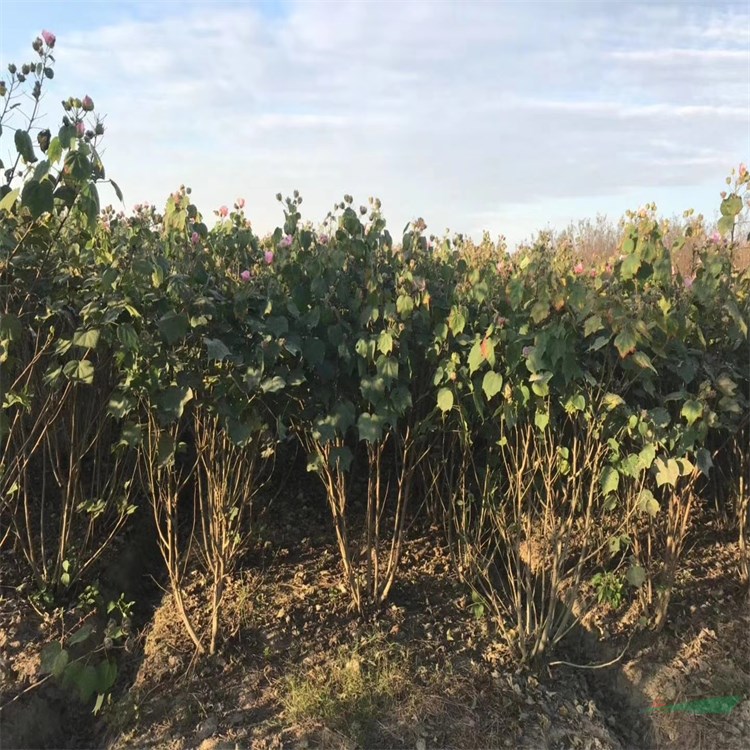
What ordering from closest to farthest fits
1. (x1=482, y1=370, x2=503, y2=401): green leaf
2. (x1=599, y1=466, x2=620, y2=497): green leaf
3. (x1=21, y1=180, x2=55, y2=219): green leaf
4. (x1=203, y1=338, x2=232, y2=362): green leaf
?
(x1=21, y1=180, x2=55, y2=219): green leaf → (x1=203, y1=338, x2=232, y2=362): green leaf → (x1=482, y1=370, x2=503, y2=401): green leaf → (x1=599, y1=466, x2=620, y2=497): green leaf

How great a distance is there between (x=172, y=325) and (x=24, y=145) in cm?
66

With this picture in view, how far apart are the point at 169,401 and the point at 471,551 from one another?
1426mm

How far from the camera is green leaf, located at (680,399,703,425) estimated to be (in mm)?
2189

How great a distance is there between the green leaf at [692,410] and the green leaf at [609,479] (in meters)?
0.32

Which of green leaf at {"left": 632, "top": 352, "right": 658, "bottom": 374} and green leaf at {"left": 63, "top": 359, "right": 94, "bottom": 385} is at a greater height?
green leaf at {"left": 63, "top": 359, "right": 94, "bottom": 385}

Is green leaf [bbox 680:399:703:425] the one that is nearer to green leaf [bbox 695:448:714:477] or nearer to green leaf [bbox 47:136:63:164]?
green leaf [bbox 695:448:714:477]

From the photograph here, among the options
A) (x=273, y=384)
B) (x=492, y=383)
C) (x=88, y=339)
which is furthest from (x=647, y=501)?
→ (x=88, y=339)

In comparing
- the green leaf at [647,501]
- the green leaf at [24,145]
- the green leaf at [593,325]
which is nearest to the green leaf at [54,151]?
the green leaf at [24,145]

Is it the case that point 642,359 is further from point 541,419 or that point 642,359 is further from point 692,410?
point 541,419

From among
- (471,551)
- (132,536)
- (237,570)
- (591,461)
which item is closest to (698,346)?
(591,461)

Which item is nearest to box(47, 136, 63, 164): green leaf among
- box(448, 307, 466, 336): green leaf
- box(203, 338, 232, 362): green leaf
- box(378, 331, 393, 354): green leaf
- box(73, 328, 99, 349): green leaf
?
box(73, 328, 99, 349): green leaf

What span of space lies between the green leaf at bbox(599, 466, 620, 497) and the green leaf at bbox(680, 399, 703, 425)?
0.32 metres

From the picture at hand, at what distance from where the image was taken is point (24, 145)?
1872mm

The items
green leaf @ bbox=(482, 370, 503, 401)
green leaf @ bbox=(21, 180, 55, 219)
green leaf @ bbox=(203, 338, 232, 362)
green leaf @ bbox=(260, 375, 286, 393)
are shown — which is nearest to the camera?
green leaf @ bbox=(21, 180, 55, 219)
